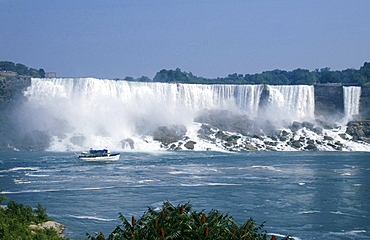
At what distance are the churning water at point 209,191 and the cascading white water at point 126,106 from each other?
2018 centimetres

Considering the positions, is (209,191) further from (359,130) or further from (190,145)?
(359,130)

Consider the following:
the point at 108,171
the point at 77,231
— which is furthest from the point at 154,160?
the point at 77,231

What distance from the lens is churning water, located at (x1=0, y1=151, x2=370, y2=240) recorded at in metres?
19.7

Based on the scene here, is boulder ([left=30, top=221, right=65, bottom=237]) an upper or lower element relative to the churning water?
upper

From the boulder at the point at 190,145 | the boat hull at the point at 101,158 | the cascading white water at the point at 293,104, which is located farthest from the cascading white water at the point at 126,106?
the boat hull at the point at 101,158

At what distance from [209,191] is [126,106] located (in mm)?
43638

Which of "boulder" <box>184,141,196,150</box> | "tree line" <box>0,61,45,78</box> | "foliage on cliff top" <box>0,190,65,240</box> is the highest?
"tree line" <box>0,61,45,78</box>

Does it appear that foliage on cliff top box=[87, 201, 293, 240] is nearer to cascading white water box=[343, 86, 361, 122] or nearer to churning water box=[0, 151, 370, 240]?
churning water box=[0, 151, 370, 240]

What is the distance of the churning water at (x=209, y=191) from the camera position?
1967cm

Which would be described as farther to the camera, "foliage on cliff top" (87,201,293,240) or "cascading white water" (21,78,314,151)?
"cascading white water" (21,78,314,151)

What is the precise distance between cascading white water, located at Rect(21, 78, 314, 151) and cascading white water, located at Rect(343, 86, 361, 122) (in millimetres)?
4797

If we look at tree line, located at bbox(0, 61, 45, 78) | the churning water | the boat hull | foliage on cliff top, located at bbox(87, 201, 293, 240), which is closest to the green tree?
tree line, located at bbox(0, 61, 45, 78)

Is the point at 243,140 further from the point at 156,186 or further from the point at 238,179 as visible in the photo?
the point at 156,186

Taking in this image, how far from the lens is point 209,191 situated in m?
26.8
